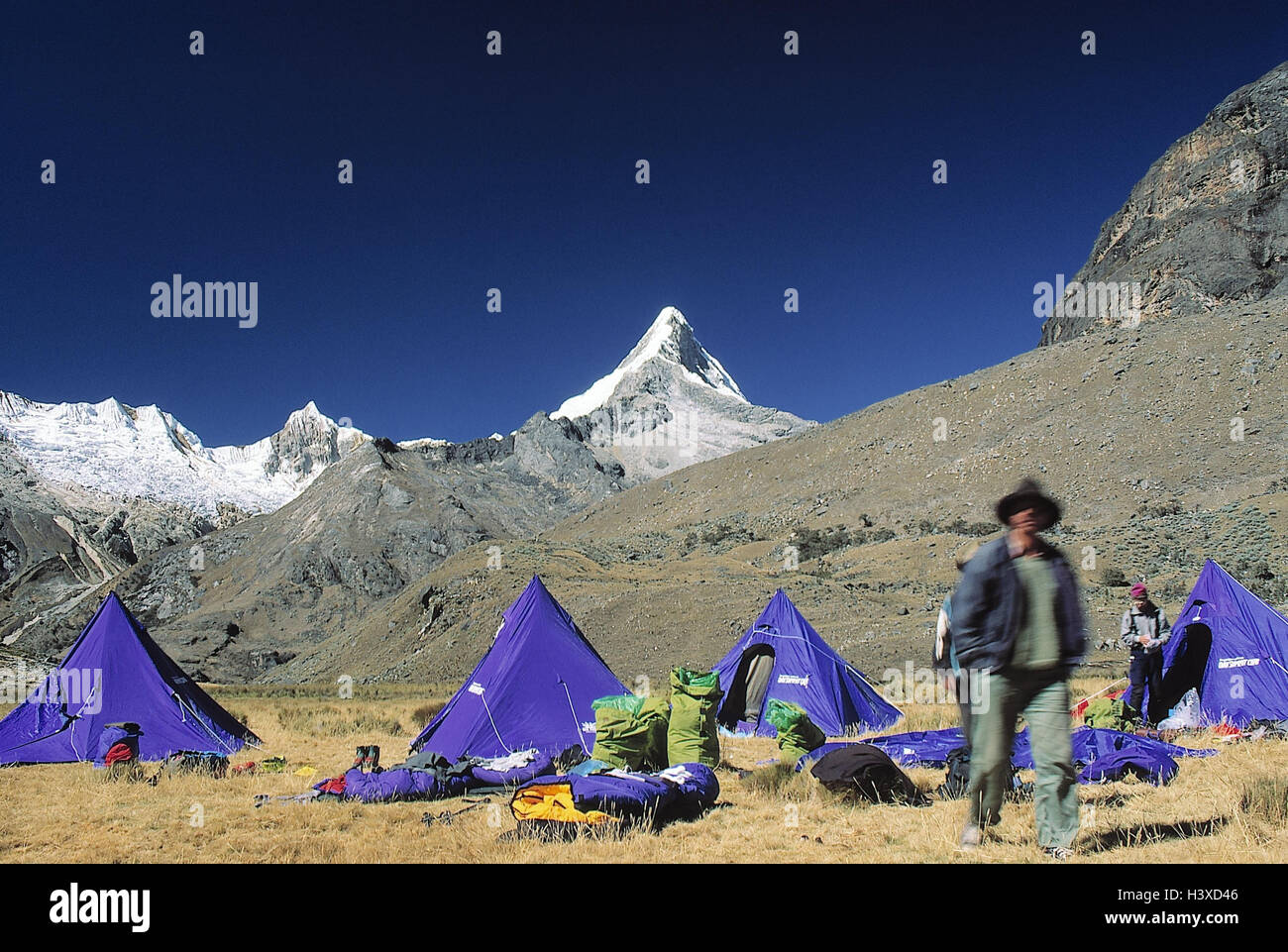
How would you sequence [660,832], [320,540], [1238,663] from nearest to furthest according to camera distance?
[660,832] < [1238,663] < [320,540]

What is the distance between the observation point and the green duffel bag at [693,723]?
848 centimetres

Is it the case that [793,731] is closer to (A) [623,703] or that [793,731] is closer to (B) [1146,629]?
(A) [623,703]

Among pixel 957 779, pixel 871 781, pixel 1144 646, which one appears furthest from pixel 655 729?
pixel 1144 646

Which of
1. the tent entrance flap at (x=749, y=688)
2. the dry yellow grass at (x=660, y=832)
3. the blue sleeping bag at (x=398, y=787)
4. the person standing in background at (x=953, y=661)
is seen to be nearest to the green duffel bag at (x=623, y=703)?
the dry yellow grass at (x=660, y=832)

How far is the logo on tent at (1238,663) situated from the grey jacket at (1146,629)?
1.13 metres

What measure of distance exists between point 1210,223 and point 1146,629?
9247 cm

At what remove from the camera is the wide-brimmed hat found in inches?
175

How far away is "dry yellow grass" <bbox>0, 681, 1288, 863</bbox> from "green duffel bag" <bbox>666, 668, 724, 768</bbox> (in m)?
0.44

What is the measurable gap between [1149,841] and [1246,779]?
2496mm

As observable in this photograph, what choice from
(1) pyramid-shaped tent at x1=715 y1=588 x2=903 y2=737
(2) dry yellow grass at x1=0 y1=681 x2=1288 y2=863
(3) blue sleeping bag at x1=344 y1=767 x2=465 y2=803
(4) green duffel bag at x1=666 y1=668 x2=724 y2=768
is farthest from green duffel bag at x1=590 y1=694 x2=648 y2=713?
(1) pyramid-shaped tent at x1=715 y1=588 x2=903 y2=737

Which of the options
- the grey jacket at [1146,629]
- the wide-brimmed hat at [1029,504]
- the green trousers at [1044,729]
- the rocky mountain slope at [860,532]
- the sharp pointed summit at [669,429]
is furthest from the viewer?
the sharp pointed summit at [669,429]

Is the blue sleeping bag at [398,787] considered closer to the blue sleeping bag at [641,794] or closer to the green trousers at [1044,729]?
the blue sleeping bag at [641,794]

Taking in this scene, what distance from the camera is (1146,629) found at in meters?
9.70
